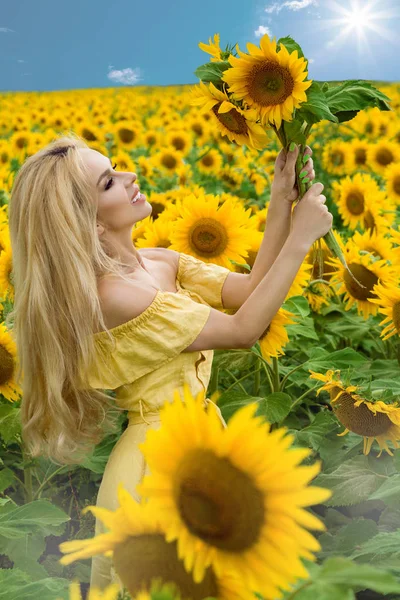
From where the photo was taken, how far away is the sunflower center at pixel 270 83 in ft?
3.52

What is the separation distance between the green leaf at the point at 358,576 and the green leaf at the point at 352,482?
1.02 meters

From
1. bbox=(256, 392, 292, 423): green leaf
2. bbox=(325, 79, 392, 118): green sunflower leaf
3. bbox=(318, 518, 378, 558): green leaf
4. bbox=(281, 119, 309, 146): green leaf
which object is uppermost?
bbox=(325, 79, 392, 118): green sunflower leaf

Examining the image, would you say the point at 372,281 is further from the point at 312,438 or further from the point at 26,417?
the point at 26,417

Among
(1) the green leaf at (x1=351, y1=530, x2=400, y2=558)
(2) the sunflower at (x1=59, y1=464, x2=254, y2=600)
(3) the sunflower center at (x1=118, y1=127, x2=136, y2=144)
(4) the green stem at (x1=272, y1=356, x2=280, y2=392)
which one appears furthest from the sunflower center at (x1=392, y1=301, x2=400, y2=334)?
(3) the sunflower center at (x1=118, y1=127, x2=136, y2=144)

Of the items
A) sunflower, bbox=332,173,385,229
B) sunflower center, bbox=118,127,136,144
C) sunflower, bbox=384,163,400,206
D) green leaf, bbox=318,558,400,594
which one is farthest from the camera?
sunflower center, bbox=118,127,136,144

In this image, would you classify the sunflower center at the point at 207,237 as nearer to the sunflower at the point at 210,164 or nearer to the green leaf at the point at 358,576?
the green leaf at the point at 358,576

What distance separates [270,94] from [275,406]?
0.72 m

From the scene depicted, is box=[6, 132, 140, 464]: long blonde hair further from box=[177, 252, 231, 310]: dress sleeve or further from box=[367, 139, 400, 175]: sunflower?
box=[367, 139, 400, 175]: sunflower

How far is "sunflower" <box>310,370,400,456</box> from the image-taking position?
3.76 ft

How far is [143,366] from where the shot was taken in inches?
50.4

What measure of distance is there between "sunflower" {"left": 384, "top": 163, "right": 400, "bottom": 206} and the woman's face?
1807 millimetres

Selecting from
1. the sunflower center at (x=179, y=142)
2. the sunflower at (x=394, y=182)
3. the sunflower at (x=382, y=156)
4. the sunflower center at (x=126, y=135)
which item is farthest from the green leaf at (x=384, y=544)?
the sunflower center at (x=126, y=135)

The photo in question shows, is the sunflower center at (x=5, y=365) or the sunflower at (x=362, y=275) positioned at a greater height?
the sunflower at (x=362, y=275)

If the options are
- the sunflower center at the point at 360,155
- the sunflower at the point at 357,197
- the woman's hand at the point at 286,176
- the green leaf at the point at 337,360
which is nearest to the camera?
the woman's hand at the point at 286,176
